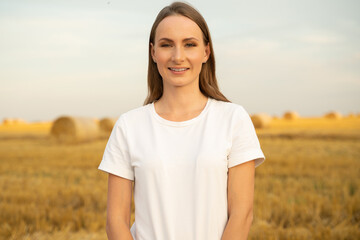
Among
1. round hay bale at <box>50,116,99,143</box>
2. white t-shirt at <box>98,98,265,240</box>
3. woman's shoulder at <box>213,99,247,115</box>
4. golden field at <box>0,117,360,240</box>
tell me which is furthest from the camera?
round hay bale at <box>50,116,99,143</box>

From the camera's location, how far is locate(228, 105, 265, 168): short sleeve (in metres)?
1.94

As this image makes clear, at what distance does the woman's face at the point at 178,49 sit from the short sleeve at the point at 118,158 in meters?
0.36

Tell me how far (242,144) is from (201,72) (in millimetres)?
486

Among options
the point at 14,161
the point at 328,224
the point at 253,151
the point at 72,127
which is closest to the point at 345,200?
the point at 328,224

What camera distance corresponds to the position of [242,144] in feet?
6.45

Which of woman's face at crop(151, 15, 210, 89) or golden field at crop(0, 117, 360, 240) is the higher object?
woman's face at crop(151, 15, 210, 89)

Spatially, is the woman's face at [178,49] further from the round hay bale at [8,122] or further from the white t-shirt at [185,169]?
the round hay bale at [8,122]

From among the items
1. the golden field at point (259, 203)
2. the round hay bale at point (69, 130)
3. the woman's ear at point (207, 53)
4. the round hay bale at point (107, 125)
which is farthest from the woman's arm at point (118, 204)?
the round hay bale at point (107, 125)

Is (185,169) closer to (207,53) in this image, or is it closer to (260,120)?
(207,53)

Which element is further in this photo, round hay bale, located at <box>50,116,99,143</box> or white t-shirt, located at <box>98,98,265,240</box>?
round hay bale, located at <box>50,116,99,143</box>

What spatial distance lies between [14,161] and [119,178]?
9.99m

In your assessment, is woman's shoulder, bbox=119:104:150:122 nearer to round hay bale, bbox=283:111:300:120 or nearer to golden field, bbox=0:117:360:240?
golden field, bbox=0:117:360:240

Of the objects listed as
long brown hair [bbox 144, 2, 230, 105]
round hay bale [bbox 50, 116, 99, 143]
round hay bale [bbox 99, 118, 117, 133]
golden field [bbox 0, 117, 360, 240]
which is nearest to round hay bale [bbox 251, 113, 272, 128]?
round hay bale [bbox 99, 118, 117, 133]

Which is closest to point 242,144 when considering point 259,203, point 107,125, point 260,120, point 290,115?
point 259,203
